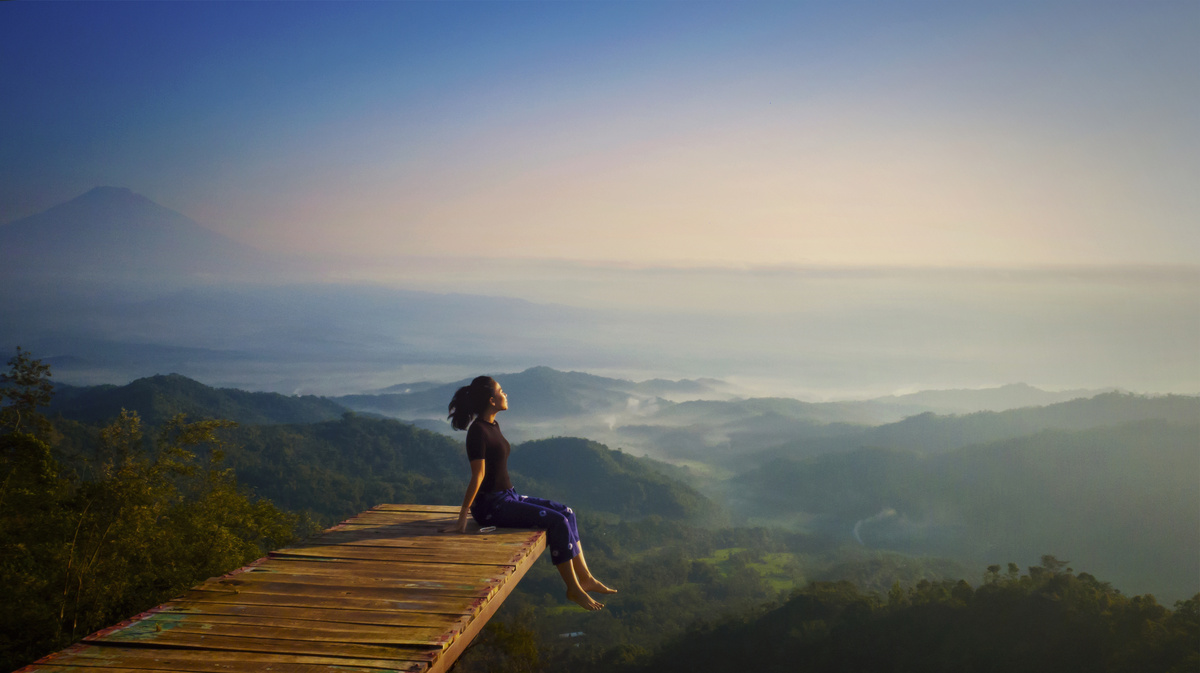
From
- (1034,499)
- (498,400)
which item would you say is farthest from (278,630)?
(1034,499)

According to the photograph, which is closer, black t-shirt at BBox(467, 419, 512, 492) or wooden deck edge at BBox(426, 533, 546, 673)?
wooden deck edge at BBox(426, 533, 546, 673)

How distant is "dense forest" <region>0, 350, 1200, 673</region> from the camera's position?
1116 cm

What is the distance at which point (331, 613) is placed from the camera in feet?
15.8

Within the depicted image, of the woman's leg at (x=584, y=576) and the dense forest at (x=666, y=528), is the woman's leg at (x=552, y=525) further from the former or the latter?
the dense forest at (x=666, y=528)

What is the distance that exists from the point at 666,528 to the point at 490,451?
388ft

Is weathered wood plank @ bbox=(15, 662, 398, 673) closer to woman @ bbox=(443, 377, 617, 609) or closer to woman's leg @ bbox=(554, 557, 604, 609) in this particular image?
woman @ bbox=(443, 377, 617, 609)

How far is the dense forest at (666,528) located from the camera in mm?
11156

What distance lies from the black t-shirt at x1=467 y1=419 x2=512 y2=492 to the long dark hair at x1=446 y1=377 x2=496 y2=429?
0.10 meters

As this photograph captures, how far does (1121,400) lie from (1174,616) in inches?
6609

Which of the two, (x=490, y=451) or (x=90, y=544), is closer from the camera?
(x=490, y=451)

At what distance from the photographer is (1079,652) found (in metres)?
50.8

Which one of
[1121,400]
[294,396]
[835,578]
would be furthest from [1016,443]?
[294,396]

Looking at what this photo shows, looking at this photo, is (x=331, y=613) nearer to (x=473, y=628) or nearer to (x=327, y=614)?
(x=327, y=614)

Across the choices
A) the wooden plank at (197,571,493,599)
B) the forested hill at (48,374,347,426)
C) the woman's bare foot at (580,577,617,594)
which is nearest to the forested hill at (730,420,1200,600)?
the forested hill at (48,374,347,426)
